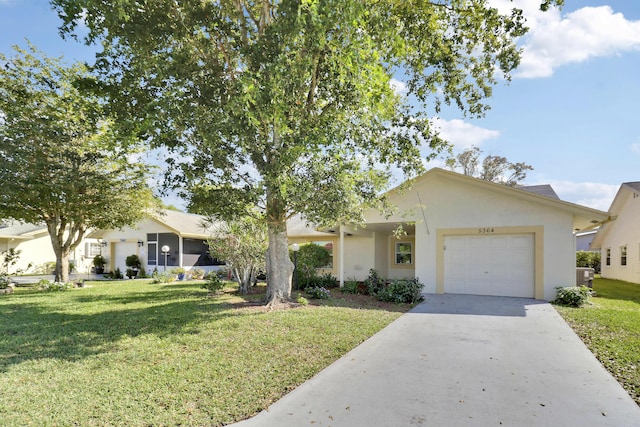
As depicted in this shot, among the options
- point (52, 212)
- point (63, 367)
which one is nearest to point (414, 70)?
point (63, 367)

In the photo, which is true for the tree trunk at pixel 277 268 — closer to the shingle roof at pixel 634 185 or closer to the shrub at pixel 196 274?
the shrub at pixel 196 274

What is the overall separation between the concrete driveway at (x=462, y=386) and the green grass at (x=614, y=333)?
0.20 meters

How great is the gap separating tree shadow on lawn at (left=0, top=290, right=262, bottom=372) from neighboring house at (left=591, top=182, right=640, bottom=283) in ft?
67.3

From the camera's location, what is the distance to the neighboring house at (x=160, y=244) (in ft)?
75.0

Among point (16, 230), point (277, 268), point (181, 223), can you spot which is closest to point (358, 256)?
point (277, 268)

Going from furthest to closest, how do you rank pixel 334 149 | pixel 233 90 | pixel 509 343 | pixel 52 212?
pixel 52 212 → pixel 334 149 → pixel 233 90 → pixel 509 343

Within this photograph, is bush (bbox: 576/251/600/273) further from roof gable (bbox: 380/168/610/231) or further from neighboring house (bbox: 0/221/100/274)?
neighboring house (bbox: 0/221/100/274)

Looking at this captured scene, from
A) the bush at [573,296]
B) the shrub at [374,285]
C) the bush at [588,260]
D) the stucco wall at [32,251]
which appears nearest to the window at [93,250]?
the stucco wall at [32,251]

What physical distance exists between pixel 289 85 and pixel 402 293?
7567 millimetres

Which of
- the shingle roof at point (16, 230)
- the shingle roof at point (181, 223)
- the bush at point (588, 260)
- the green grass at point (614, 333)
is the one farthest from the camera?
the bush at point (588, 260)

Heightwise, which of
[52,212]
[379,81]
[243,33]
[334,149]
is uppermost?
[243,33]

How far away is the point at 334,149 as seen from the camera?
9.18m

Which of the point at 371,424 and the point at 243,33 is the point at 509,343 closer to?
the point at 371,424

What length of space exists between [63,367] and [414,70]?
33.1ft
